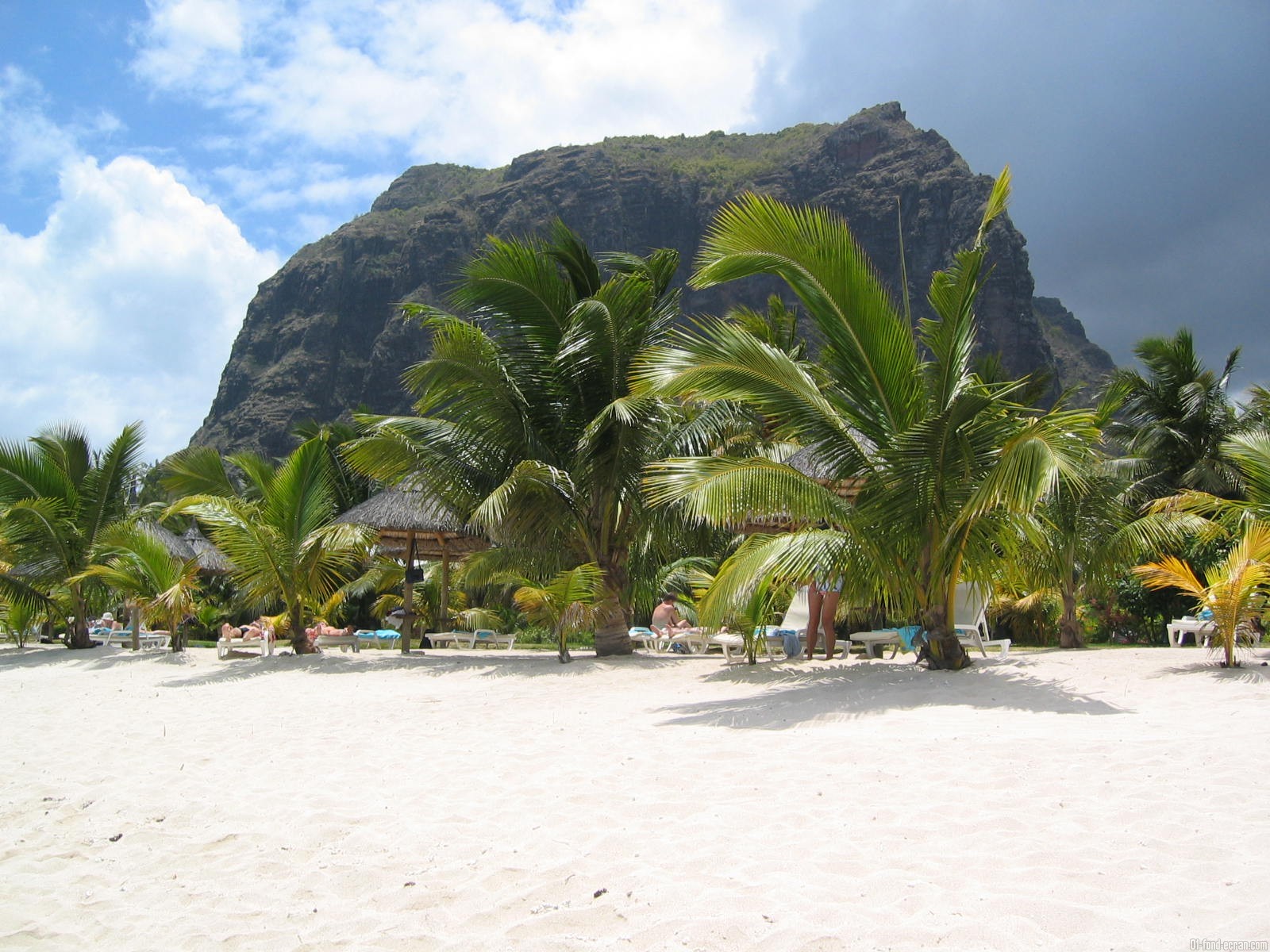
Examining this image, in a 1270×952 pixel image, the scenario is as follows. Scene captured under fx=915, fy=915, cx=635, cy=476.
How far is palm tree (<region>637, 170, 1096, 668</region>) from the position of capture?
692cm

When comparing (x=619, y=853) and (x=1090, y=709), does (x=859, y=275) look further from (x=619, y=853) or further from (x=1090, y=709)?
(x=619, y=853)

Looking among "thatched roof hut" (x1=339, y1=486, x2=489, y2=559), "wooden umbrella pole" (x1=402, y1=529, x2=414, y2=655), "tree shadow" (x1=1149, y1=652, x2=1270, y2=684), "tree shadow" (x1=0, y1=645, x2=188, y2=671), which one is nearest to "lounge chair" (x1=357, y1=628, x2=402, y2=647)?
"thatched roof hut" (x1=339, y1=486, x2=489, y2=559)

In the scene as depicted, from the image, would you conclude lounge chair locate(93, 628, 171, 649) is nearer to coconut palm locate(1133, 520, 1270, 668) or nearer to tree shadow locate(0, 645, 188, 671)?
tree shadow locate(0, 645, 188, 671)

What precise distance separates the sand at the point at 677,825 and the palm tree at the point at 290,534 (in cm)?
474

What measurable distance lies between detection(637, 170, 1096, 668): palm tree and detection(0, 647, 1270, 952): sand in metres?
1.02

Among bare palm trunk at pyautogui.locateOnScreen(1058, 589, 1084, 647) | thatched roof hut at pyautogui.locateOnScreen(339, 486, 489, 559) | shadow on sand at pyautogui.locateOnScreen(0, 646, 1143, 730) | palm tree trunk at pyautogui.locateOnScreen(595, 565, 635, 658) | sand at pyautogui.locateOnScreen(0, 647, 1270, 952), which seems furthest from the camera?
thatched roof hut at pyautogui.locateOnScreen(339, 486, 489, 559)

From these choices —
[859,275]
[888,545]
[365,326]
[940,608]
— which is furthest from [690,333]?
[365,326]

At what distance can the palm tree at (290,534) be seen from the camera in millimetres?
11289

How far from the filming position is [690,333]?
7.63 meters

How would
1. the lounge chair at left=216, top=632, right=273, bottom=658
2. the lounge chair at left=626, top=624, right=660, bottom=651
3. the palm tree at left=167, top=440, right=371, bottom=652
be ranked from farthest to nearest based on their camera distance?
the lounge chair at left=626, top=624, right=660, bottom=651, the lounge chair at left=216, top=632, right=273, bottom=658, the palm tree at left=167, top=440, right=371, bottom=652

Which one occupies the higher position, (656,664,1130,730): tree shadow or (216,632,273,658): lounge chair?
(656,664,1130,730): tree shadow

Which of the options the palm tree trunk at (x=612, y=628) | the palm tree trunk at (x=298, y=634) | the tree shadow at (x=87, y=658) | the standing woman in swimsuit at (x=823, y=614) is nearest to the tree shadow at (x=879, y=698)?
the standing woman in swimsuit at (x=823, y=614)

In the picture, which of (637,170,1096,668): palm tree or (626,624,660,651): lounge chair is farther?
(626,624,660,651): lounge chair

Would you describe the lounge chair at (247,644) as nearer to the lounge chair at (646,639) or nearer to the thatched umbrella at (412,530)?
the thatched umbrella at (412,530)
